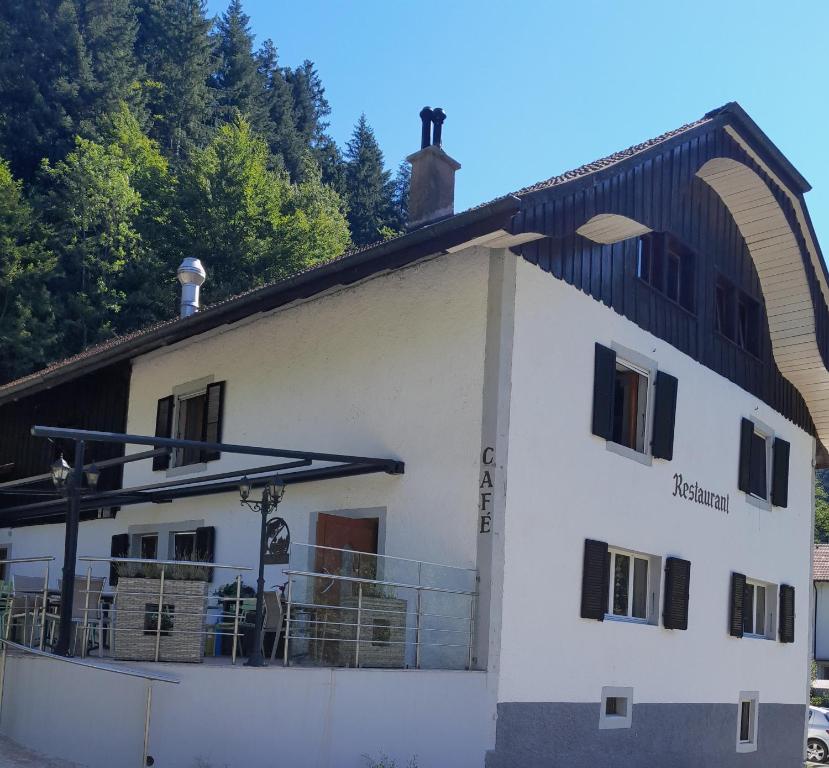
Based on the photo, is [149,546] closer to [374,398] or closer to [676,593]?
[374,398]

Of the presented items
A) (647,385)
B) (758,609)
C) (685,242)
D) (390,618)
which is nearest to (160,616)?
(390,618)

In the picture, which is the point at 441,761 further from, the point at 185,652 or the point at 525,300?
the point at 525,300

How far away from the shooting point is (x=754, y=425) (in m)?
17.9

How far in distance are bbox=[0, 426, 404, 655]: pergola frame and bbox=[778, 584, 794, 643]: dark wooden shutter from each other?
9120mm

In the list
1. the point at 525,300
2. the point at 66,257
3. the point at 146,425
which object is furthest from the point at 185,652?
the point at 66,257

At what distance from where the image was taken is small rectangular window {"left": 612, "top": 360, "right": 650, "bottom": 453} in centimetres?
1427

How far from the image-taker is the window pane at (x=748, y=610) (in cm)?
1767

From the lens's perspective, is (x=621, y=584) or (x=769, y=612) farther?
(x=769, y=612)

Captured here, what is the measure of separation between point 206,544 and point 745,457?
8206 millimetres

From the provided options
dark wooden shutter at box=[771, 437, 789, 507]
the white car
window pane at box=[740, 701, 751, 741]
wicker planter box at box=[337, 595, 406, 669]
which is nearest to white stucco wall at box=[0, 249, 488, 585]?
wicker planter box at box=[337, 595, 406, 669]

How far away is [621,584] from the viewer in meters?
14.0

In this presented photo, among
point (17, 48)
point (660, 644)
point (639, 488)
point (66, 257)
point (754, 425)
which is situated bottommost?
point (660, 644)

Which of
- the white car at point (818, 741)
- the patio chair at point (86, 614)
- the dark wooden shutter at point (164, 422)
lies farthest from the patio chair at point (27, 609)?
the white car at point (818, 741)

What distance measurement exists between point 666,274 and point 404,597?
6.23 meters
